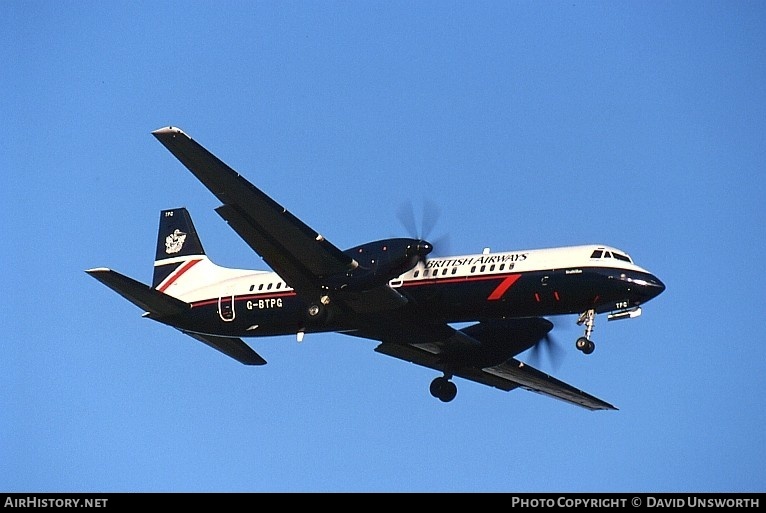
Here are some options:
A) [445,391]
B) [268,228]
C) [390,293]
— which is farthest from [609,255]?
[268,228]

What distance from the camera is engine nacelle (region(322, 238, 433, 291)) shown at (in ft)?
93.7

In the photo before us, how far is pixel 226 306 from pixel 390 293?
529 centimetres

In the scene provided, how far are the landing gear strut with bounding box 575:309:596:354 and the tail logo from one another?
14164 millimetres

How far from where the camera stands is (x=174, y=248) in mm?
36469

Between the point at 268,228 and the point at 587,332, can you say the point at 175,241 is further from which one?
the point at 587,332

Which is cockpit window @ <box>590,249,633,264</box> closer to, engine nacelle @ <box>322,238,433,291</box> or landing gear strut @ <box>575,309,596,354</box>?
landing gear strut @ <box>575,309,596,354</box>

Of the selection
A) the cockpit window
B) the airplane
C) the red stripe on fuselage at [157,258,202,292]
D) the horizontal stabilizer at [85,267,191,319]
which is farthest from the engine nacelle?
the red stripe on fuselage at [157,258,202,292]

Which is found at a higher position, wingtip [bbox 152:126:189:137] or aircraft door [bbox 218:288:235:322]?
wingtip [bbox 152:126:189:137]

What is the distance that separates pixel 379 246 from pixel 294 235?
2261mm

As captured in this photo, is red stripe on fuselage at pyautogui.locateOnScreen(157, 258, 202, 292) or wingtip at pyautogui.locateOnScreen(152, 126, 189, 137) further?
red stripe on fuselage at pyautogui.locateOnScreen(157, 258, 202, 292)

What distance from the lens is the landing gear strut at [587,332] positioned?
28234 mm

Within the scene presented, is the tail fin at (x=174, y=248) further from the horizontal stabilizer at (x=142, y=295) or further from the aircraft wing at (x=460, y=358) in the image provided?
the aircraft wing at (x=460, y=358)

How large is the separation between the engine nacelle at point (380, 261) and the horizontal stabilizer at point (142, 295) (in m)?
5.49

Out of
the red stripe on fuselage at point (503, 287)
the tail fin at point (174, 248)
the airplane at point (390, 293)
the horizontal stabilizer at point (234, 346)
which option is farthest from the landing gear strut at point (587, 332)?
the tail fin at point (174, 248)
